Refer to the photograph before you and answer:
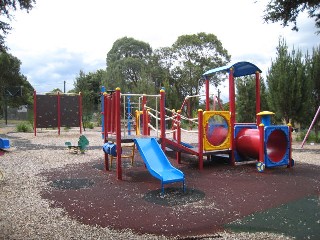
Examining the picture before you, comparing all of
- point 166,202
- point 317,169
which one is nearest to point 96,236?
point 166,202

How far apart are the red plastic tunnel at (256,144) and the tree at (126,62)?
1097 inches

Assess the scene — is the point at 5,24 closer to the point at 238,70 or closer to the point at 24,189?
the point at 24,189

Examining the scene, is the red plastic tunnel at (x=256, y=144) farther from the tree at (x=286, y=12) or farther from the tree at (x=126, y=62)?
the tree at (x=126, y=62)

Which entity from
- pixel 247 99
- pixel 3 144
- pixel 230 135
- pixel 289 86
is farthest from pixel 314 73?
pixel 3 144

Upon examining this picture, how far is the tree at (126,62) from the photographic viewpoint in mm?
39781

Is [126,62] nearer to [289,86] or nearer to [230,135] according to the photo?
[289,86]

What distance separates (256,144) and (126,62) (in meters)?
33.3

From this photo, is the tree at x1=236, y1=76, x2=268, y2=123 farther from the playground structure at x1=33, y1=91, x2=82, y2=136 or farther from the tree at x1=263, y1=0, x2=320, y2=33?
the tree at x1=263, y1=0, x2=320, y2=33

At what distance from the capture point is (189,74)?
3522 cm

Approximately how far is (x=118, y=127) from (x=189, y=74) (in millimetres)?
28362

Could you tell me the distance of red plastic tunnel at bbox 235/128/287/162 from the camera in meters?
8.84

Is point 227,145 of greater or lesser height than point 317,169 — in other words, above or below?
above

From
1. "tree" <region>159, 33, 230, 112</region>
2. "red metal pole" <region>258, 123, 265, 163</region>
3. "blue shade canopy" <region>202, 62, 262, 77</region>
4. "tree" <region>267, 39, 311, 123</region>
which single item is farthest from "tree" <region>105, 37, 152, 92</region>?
"red metal pole" <region>258, 123, 265, 163</region>

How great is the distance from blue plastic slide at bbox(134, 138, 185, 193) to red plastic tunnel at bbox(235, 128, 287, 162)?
2.83m
